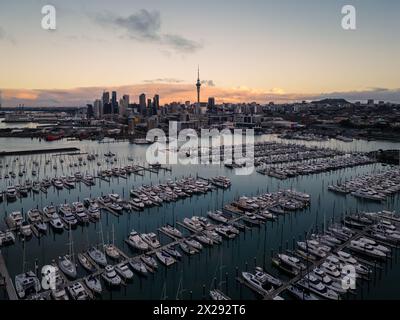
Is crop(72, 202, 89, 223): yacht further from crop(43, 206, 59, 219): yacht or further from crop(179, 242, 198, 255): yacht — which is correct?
crop(179, 242, 198, 255): yacht

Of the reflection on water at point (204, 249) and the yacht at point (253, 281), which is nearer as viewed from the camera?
the yacht at point (253, 281)

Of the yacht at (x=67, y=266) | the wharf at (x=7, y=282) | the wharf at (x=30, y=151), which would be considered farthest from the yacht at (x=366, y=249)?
the wharf at (x=30, y=151)

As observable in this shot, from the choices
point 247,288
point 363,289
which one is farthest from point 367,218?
point 247,288

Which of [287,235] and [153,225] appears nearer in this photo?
[287,235]

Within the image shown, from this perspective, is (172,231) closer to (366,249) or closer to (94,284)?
(94,284)

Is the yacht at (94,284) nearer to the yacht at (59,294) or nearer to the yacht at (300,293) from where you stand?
the yacht at (59,294)

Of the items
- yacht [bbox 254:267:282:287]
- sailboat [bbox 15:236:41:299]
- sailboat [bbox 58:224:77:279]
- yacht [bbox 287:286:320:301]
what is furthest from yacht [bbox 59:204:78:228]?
yacht [bbox 287:286:320:301]

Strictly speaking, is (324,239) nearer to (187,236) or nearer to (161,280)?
(187,236)
